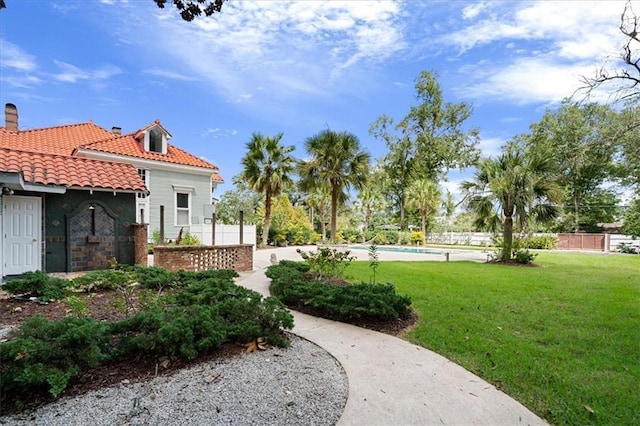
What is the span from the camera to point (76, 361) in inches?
115

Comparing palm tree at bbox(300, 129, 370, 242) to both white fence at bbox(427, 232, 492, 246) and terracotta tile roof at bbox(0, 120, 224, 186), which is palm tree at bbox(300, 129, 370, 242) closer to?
terracotta tile roof at bbox(0, 120, 224, 186)

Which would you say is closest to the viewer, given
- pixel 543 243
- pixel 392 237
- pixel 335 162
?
pixel 335 162

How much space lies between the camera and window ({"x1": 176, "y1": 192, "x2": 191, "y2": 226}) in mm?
17344

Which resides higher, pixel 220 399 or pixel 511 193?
pixel 511 193

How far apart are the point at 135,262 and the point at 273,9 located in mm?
7170

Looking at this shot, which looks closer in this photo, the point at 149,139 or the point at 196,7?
the point at 196,7

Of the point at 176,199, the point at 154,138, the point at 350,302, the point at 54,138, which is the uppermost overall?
the point at 154,138

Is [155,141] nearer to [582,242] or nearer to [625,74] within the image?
[625,74]

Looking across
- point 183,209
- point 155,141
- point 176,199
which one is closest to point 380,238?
point 183,209

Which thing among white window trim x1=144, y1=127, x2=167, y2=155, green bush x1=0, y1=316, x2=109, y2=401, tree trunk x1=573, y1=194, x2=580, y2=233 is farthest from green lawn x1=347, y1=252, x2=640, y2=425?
tree trunk x1=573, y1=194, x2=580, y2=233

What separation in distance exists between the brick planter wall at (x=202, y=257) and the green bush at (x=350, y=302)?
13.6 ft

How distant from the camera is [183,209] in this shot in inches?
688

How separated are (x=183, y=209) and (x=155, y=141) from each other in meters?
3.78

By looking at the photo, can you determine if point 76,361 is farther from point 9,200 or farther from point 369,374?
point 9,200
